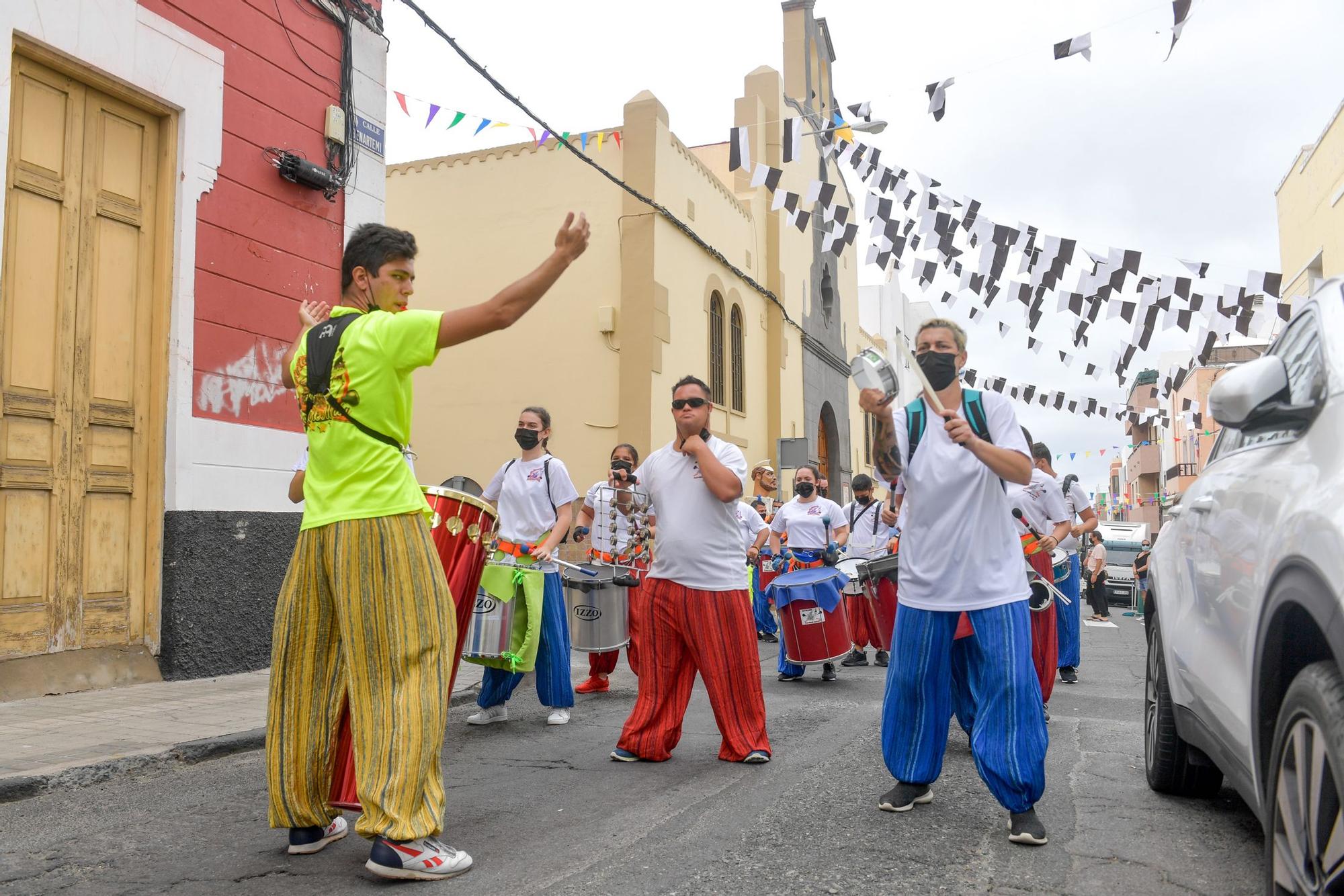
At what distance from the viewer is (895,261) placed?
43.8ft

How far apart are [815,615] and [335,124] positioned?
5.56 m

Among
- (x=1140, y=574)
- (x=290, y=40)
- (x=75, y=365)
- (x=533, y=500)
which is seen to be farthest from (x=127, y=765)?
(x=1140, y=574)

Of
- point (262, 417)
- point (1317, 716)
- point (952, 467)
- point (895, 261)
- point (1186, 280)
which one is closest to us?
point (1317, 716)

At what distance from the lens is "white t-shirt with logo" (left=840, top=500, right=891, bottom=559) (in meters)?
11.1

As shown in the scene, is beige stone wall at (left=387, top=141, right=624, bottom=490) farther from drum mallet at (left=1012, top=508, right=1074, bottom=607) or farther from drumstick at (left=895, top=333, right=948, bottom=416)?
drumstick at (left=895, top=333, right=948, bottom=416)

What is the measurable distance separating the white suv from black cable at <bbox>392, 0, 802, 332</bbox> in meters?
7.95

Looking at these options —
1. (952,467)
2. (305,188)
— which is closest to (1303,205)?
(305,188)

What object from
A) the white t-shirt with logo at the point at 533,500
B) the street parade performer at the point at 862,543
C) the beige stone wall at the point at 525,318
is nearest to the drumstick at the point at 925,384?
the white t-shirt with logo at the point at 533,500

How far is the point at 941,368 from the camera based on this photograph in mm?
4383

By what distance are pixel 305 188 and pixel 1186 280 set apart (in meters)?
9.26

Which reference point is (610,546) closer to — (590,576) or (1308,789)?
(590,576)

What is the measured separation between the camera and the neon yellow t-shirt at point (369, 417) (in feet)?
11.2

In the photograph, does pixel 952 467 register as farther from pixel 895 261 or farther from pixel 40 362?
pixel 895 261

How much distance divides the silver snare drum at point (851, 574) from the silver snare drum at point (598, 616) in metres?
2.21
